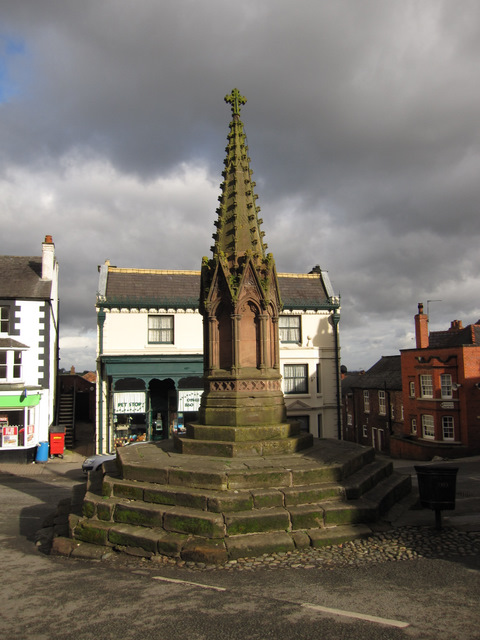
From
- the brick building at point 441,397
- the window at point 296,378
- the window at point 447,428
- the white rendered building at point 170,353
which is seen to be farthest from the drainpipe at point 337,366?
the window at point 447,428

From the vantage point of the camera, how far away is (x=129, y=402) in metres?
24.7

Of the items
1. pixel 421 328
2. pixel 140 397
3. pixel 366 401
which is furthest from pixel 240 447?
pixel 366 401

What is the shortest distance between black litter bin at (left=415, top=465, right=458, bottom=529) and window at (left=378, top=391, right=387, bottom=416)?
30513 millimetres

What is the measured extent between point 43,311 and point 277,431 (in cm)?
1789

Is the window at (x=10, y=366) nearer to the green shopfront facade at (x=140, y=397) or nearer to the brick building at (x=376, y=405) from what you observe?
the green shopfront facade at (x=140, y=397)

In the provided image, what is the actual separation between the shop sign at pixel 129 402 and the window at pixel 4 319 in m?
6.41

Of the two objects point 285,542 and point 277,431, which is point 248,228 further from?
point 285,542

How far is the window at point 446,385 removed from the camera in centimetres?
2978

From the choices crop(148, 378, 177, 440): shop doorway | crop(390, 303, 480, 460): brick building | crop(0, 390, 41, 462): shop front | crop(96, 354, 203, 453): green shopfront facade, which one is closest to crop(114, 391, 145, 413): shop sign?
crop(96, 354, 203, 453): green shopfront facade

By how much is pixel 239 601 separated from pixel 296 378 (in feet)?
69.5

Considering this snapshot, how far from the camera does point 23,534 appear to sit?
970 centimetres

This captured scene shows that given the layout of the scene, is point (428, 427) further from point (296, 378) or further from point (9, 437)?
point (9, 437)

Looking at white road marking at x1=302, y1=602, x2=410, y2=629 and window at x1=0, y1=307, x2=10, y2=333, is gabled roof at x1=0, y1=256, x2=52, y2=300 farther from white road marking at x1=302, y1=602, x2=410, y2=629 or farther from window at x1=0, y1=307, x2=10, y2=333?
white road marking at x1=302, y1=602, x2=410, y2=629

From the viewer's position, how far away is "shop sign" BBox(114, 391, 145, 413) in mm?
24594
